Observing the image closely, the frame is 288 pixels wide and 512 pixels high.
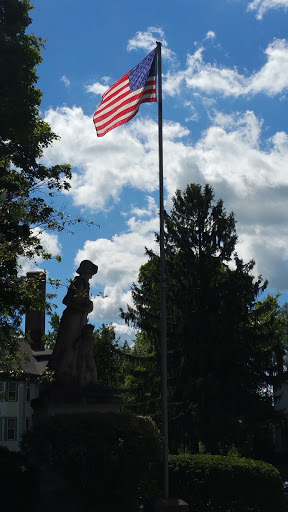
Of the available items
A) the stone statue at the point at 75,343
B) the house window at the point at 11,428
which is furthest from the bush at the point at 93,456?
the house window at the point at 11,428

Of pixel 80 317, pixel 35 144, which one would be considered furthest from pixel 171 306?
pixel 80 317

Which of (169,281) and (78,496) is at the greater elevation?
(169,281)

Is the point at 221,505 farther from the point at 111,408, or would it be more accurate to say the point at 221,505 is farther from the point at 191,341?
the point at 191,341

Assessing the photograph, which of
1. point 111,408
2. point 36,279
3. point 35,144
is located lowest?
Result: point 111,408

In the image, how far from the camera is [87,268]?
1555cm

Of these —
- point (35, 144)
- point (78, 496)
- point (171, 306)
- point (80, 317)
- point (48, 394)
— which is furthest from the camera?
point (171, 306)

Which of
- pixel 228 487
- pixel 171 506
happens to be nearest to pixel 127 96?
pixel 171 506

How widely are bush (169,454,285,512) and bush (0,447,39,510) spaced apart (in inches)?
161

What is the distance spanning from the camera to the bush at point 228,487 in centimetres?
1466

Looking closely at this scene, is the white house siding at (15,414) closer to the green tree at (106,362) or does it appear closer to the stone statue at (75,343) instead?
the green tree at (106,362)

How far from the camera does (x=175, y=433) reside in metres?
27.3

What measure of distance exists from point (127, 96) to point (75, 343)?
19.9 ft

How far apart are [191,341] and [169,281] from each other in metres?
3.34

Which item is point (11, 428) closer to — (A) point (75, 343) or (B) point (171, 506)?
(A) point (75, 343)
